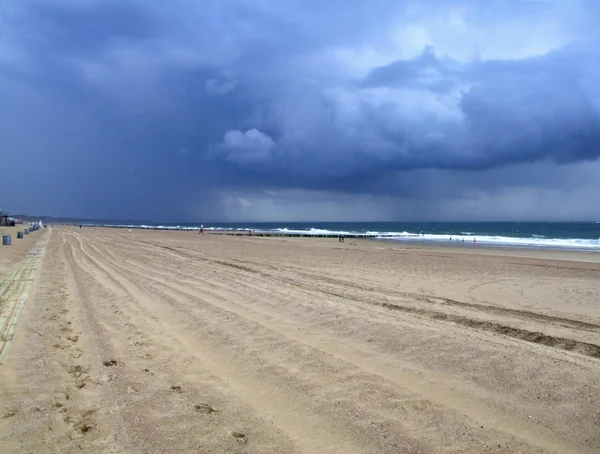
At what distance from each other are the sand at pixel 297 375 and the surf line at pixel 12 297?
0.20 m

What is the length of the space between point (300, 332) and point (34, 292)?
716cm

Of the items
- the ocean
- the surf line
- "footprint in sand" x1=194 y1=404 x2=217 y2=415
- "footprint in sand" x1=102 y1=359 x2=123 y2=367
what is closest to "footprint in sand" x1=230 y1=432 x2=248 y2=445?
"footprint in sand" x1=194 y1=404 x2=217 y2=415

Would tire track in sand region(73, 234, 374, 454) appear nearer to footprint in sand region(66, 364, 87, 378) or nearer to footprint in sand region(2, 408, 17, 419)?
footprint in sand region(66, 364, 87, 378)

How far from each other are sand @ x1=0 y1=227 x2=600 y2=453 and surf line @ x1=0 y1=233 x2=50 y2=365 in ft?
0.66

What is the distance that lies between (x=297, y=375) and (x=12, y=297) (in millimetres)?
7811

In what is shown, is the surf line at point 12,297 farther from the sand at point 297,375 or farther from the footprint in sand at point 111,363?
the footprint in sand at point 111,363

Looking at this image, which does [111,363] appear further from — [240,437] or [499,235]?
[499,235]

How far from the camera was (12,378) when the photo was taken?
4.47 m

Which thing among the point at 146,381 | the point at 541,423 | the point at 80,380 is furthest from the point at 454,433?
the point at 80,380

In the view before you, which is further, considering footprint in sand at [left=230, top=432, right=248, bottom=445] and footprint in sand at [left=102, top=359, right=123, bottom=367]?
footprint in sand at [left=102, top=359, right=123, bottom=367]

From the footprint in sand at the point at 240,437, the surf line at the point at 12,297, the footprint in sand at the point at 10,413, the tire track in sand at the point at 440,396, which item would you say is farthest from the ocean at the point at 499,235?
the footprint in sand at the point at 10,413

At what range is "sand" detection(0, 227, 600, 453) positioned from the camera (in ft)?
11.1

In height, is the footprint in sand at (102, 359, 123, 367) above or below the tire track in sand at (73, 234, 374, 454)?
above

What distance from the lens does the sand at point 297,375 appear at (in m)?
3.39
